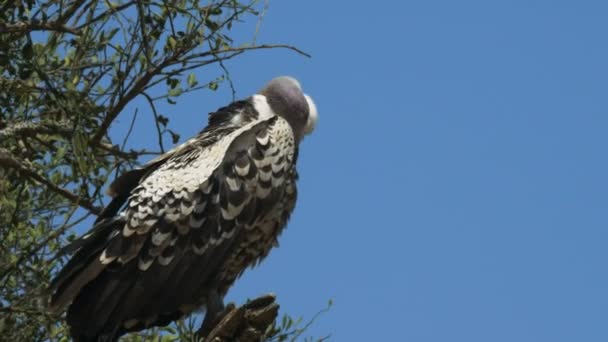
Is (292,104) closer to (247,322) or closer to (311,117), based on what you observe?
(311,117)

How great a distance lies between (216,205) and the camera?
528 centimetres

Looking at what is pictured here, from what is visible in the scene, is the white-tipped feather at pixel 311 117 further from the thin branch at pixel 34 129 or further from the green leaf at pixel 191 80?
the thin branch at pixel 34 129

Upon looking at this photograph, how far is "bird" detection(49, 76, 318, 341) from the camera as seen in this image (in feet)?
16.1

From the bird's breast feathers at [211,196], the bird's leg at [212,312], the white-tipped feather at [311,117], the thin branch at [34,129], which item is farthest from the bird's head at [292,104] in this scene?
the thin branch at [34,129]

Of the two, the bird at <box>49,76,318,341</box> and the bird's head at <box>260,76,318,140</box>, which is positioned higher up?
the bird's head at <box>260,76,318,140</box>

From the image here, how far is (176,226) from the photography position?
203 inches

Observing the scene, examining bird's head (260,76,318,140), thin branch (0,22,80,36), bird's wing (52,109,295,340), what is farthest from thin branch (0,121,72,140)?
bird's head (260,76,318,140)

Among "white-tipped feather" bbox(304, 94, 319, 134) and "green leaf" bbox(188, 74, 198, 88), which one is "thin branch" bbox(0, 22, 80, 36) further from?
"white-tipped feather" bbox(304, 94, 319, 134)

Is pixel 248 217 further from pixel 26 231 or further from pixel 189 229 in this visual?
pixel 26 231

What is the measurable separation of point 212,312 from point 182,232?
0.44m


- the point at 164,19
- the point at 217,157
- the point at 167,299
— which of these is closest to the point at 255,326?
the point at 167,299

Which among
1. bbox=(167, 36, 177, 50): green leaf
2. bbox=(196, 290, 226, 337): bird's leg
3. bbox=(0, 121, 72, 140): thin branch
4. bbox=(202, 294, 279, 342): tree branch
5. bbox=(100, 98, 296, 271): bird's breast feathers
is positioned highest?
bbox=(167, 36, 177, 50): green leaf

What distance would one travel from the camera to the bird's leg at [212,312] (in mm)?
5000

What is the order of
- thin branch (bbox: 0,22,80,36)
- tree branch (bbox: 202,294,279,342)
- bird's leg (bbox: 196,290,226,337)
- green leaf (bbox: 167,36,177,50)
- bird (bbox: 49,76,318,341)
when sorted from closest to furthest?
thin branch (bbox: 0,22,80,36) < tree branch (bbox: 202,294,279,342) < green leaf (bbox: 167,36,177,50) < bird (bbox: 49,76,318,341) < bird's leg (bbox: 196,290,226,337)
